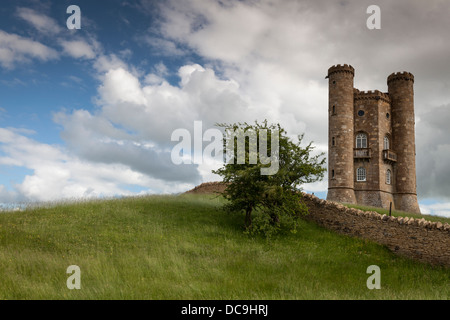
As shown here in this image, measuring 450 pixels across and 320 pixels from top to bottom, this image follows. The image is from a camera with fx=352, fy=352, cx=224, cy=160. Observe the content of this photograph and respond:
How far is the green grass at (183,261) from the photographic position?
10781 mm

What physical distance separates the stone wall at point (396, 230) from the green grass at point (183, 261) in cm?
56

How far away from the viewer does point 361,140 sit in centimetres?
3931

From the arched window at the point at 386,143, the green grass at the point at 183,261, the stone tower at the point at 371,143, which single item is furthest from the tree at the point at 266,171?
the arched window at the point at 386,143

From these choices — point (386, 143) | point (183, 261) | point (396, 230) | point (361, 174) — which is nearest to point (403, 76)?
point (386, 143)

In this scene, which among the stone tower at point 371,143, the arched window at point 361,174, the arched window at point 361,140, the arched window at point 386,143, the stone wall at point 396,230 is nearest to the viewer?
the stone wall at point 396,230

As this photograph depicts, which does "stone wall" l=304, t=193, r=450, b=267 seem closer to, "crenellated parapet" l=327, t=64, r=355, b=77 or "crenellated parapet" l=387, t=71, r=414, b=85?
"crenellated parapet" l=327, t=64, r=355, b=77

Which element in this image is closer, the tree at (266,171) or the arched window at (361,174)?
the tree at (266,171)

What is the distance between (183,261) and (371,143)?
31.2m

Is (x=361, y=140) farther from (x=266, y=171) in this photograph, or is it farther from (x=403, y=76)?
(x=266, y=171)

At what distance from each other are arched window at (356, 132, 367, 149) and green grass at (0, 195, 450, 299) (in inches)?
813

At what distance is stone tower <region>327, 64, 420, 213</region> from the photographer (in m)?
37.3

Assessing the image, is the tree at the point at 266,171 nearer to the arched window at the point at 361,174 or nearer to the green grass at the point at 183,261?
the green grass at the point at 183,261

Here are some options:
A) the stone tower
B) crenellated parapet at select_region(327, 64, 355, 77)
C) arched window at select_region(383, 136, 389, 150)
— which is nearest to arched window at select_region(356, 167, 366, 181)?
the stone tower
